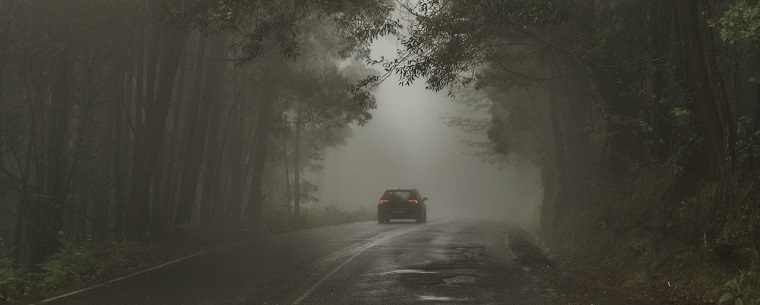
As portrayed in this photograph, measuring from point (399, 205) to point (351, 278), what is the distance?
78.6 feet

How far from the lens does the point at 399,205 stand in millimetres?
39719

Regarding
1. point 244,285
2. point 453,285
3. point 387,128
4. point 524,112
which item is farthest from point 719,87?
point 387,128

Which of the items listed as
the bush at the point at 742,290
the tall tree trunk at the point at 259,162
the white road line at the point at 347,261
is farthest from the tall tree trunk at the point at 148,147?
the bush at the point at 742,290

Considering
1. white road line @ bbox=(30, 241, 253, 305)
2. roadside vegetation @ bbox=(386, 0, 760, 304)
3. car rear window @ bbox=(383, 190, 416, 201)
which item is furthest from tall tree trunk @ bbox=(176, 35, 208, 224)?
car rear window @ bbox=(383, 190, 416, 201)

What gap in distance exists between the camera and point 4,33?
77.2ft

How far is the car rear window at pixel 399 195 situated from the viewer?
130 feet

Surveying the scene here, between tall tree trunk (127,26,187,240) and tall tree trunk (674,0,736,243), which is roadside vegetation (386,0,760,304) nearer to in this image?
tall tree trunk (674,0,736,243)

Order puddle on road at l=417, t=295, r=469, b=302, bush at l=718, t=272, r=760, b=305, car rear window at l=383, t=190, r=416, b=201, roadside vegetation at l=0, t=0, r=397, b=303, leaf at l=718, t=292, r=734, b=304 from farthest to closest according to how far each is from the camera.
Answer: car rear window at l=383, t=190, r=416, b=201 → roadside vegetation at l=0, t=0, r=397, b=303 → puddle on road at l=417, t=295, r=469, b=302 → leaf at l=718, t=292, r=734, b=304 → bush at l=718, t=272, r=760, b=305

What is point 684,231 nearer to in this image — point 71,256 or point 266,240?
point 71,256

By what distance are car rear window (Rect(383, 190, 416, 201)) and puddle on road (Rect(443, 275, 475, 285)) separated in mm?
23706

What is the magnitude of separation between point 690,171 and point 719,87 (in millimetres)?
2512

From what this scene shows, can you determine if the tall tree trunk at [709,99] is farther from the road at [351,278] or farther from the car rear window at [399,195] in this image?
the car rear window at [399,195]

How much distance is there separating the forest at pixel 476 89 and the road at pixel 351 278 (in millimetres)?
1499

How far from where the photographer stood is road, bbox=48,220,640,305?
1281 centimetres
